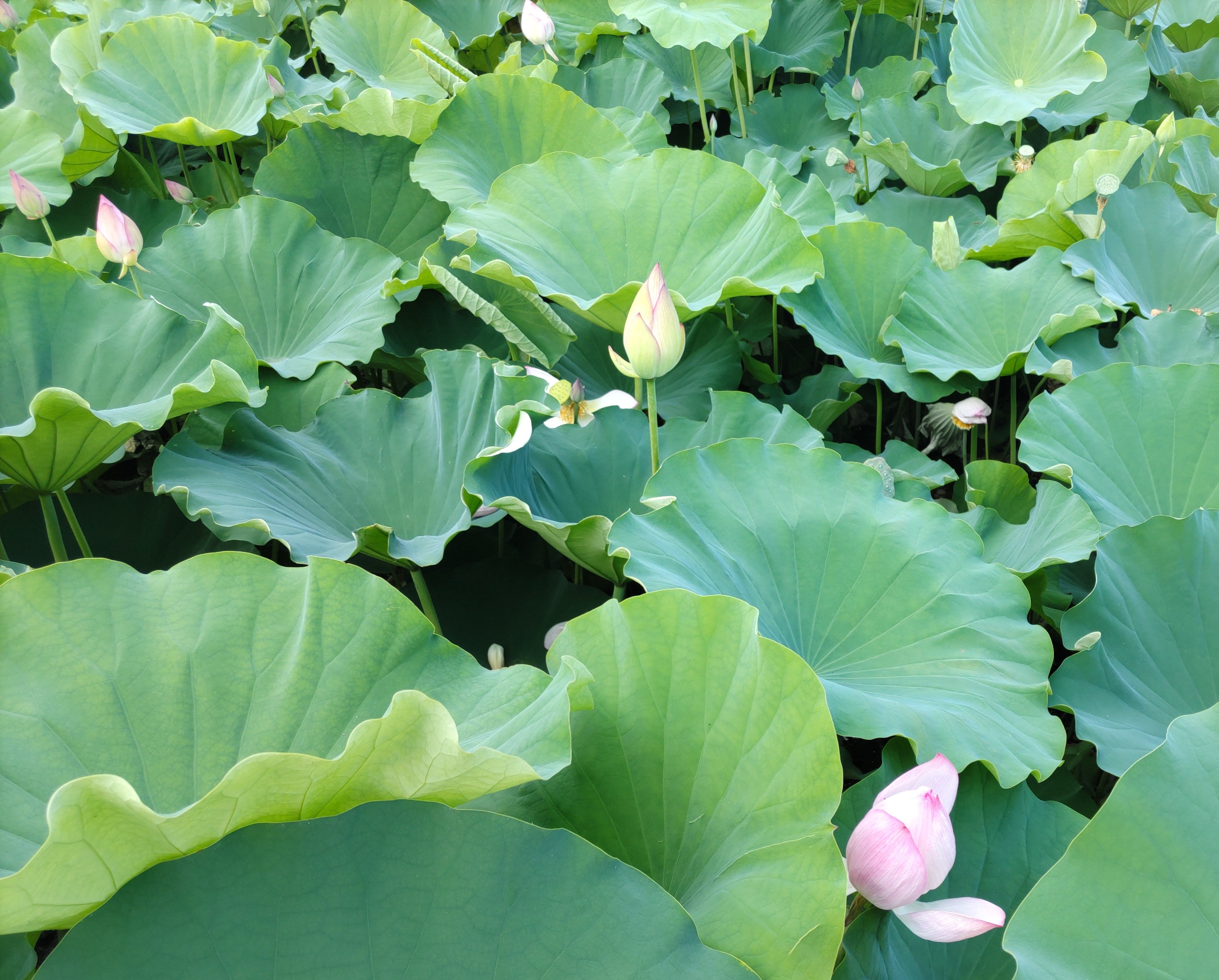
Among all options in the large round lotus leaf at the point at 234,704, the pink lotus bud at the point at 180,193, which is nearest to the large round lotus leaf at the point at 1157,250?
the large round lotus leaf at the point at 234,704

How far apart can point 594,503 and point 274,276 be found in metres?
0.71

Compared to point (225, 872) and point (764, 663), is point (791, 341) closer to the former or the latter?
point (764, 663)

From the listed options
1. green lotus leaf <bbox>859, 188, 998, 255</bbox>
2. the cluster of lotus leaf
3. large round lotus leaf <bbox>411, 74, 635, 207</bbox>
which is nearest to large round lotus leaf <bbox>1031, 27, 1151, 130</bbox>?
the cluster of lotus leaf

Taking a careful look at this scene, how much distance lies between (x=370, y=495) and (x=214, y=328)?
0.28 meters

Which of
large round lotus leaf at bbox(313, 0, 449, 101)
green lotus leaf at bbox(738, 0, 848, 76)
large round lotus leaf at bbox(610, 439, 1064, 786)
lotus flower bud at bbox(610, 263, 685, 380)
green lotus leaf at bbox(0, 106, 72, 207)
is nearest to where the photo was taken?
large round lotus leaf at bbox(610, 439, 1064, 786)

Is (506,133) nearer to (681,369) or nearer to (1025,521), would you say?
(681,369)

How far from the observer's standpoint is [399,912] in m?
0.54

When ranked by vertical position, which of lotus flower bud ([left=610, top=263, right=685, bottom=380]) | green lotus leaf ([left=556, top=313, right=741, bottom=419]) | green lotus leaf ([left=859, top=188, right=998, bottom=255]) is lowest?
green lotus leaf ([left=556, top=313, right=741, bottom=419])

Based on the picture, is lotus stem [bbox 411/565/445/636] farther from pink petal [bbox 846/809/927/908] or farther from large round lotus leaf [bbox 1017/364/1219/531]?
large round lotus leaf [bbox 1017/364/1219/531]

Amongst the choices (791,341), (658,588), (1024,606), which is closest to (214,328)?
(658,588)

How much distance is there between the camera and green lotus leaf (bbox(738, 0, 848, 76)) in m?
2.45

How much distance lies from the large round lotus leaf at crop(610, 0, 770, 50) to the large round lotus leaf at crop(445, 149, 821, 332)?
1.84 feet

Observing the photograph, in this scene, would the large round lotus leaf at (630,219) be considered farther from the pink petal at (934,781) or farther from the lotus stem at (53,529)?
the pink petal at (934,781)

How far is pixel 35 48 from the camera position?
194cm
